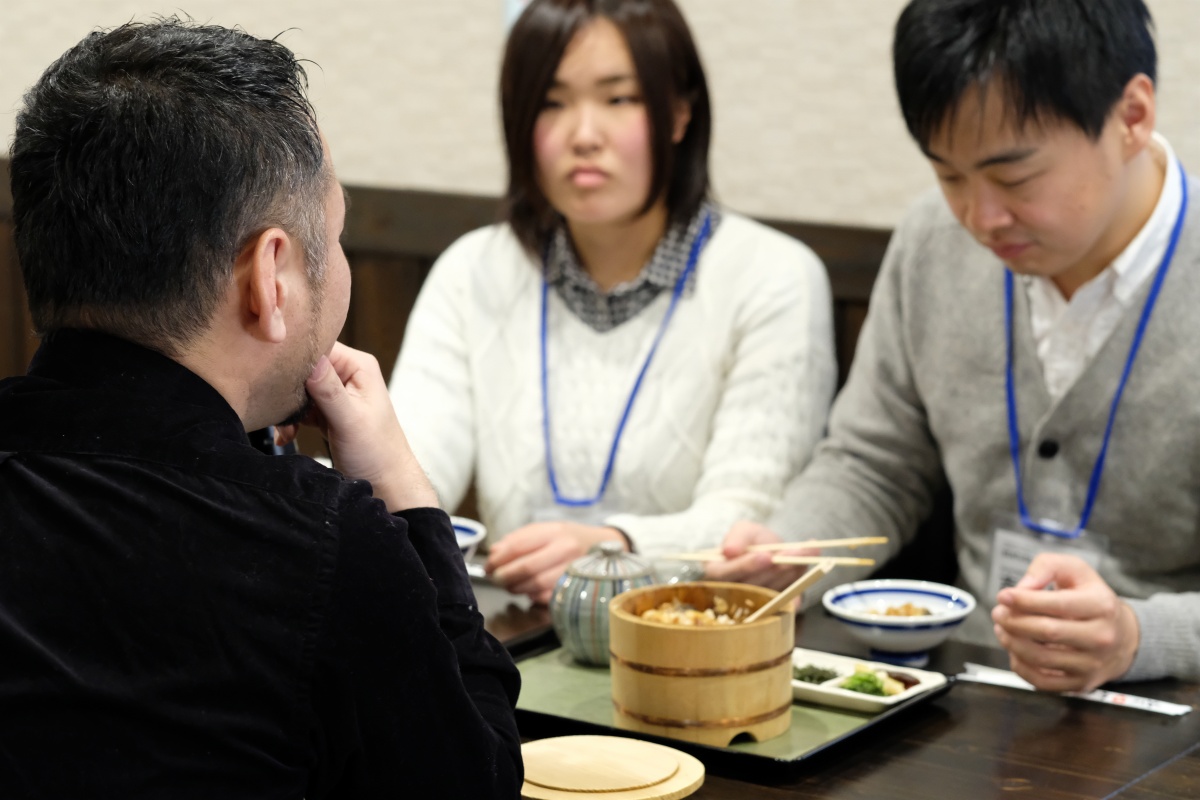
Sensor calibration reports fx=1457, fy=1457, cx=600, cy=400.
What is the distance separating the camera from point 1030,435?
2145 millimetres

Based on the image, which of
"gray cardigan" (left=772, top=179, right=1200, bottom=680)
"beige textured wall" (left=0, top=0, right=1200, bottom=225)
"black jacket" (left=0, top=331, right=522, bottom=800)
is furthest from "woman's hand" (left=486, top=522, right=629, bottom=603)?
"beige textured wall" (left=0, top=0, right=1200, bottom=225)

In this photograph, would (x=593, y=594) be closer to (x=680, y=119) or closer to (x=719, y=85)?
(x=680, y=119)

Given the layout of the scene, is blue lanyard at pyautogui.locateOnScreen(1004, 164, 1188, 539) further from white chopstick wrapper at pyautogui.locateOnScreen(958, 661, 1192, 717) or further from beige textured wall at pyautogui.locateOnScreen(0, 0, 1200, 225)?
beige textured wall at pyautogui.locateOnScreen(0, 0, 1200, 225)

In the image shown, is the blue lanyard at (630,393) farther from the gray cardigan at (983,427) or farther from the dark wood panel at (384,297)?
the dark wood panel at (384,297)

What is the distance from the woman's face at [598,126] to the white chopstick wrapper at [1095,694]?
1.14 metres

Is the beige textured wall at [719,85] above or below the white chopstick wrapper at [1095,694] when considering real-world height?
above

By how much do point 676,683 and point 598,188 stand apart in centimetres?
128

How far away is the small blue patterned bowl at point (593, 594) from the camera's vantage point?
1.63 meters

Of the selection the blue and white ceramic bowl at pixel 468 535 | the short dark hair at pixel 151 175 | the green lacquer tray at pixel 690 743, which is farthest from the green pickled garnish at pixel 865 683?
the short dark hair at pixel 151 175

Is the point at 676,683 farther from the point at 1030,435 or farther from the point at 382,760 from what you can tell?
the point at 1030,435

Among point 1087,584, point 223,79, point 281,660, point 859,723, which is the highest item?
point 223,79

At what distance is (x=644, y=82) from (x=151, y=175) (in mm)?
1610

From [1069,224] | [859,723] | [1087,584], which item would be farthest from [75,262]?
[1069,224]

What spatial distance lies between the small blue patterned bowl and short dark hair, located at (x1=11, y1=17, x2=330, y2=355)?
700 mm
